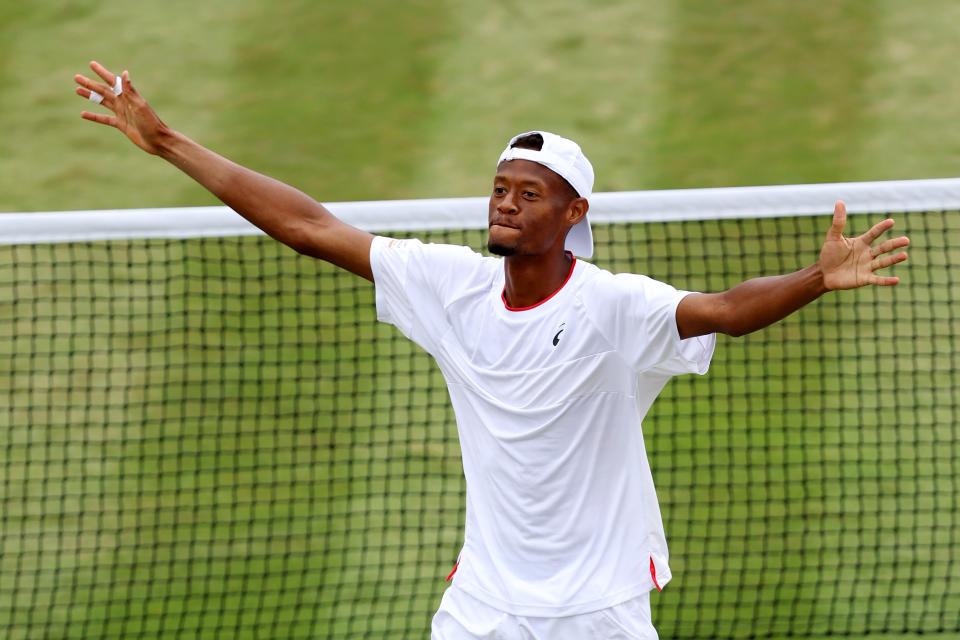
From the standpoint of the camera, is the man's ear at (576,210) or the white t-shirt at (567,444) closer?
the white t-shirt at (567,444)

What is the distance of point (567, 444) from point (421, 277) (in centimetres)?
91

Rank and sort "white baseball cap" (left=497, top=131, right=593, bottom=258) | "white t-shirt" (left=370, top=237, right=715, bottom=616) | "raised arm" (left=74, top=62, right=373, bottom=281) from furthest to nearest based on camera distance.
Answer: "raised arm" (left=74, top=62, right=373, bottom=281), "white baseball cap" (left=497, top=131, right=593, bottom=258), "white t-shirt" (left=370, top=237, right=715, bottom=616)

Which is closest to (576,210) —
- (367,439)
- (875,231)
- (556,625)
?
(875,231)

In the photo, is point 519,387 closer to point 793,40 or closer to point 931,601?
point 931,601

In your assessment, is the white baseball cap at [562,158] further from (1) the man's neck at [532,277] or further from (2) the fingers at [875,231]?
(2) the fingers at [875,231]

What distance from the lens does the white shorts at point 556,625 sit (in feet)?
14.5

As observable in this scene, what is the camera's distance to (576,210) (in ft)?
15.2

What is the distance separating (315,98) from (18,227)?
628cm

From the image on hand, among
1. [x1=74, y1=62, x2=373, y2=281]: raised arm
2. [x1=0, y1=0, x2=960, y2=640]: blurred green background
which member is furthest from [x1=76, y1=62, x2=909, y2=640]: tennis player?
[x1=0, y1=0, x2=960, y2=640]: blurred green background

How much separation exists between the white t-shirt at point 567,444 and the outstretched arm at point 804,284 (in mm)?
263

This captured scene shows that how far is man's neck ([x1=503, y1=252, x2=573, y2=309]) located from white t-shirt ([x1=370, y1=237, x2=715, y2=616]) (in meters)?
0.05

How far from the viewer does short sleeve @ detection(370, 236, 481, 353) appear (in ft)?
15.7

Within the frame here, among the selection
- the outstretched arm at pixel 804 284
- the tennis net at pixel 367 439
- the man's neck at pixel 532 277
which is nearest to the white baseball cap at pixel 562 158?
the man's neck at pixel 532 277

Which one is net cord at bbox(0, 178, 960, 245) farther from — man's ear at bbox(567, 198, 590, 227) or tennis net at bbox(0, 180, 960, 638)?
man's ear at bbox(567, 198, 590, 227)
